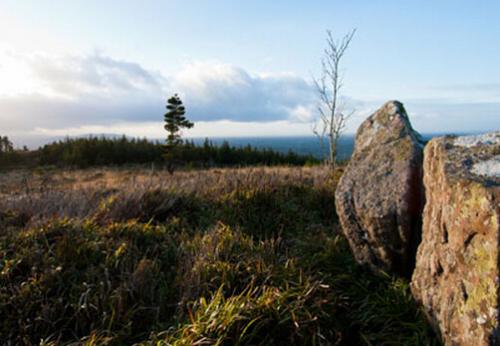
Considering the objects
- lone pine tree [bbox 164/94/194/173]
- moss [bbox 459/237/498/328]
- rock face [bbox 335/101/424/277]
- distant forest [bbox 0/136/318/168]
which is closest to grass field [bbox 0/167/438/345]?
rock face [bbox 335/101/424/277]

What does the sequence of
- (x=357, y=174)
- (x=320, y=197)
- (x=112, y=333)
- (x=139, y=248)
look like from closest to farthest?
(x=112, y=333), (x=357, y=174), (x=139, y=248), (x=320, y=197)

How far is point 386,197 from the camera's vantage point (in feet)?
11.3

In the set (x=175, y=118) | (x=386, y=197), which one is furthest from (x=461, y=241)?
(x=175, y=118)

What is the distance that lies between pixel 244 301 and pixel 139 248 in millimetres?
1857

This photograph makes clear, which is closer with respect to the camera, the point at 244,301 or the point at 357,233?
the point at 244,301

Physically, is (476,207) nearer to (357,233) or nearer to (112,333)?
(357,233)

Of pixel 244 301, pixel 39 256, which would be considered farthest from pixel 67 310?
pixel 244 301

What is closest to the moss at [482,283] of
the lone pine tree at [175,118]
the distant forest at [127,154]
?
the lone pine tree at [175,118]

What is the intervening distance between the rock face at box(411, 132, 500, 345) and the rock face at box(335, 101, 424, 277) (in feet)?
0.91

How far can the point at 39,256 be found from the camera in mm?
3736

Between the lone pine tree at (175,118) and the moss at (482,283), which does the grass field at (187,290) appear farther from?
the lone pine tree at (175,118)

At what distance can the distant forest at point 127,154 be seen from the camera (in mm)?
27641

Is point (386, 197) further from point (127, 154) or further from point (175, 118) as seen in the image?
point (127, 154)

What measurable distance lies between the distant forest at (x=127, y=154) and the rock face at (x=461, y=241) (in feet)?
76.9
